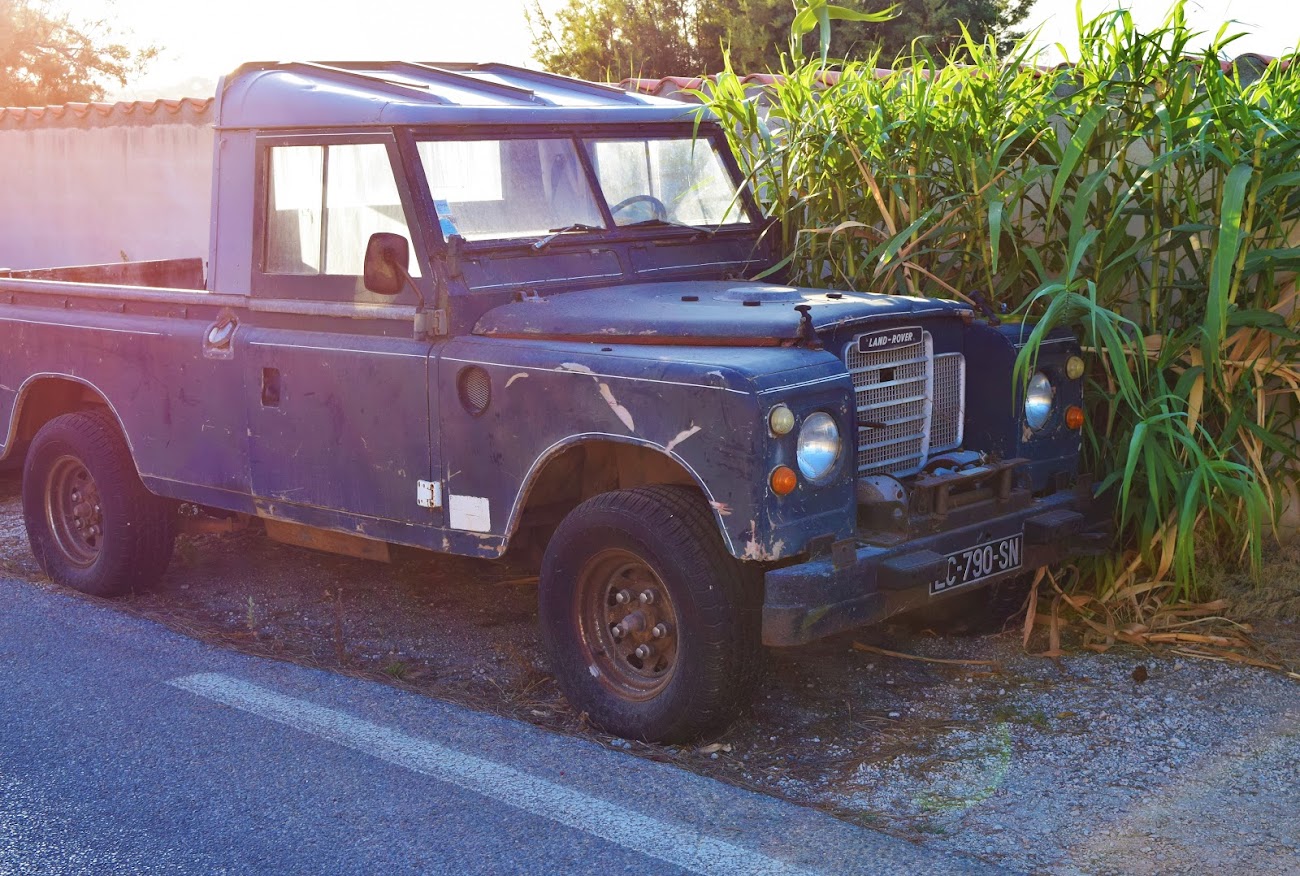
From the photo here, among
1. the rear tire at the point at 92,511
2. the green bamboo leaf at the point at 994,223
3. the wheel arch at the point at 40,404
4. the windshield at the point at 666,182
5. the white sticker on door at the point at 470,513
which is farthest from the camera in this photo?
the wheel arch at the point at 40,404

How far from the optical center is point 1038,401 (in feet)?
16.6

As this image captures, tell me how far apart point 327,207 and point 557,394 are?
1415 mm

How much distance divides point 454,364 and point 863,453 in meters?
1.37

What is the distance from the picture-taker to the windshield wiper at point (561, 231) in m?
5.23

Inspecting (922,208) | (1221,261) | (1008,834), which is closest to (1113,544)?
(1221,261)

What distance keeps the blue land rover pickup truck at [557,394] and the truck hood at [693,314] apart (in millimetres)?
14

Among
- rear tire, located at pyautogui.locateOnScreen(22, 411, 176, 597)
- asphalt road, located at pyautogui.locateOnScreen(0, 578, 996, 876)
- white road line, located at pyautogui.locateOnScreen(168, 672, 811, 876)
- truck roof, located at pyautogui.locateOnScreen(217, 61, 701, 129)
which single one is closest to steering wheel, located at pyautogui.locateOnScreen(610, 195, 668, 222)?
truck roof, located at pyautogui.locateOnScreen(217, 61, 701, 129)

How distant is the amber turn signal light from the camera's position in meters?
4.07

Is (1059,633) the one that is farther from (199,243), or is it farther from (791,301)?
(199,243)

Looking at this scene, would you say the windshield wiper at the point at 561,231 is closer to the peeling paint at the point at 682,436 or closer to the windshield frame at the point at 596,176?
the windshield frame at the point at 596,176

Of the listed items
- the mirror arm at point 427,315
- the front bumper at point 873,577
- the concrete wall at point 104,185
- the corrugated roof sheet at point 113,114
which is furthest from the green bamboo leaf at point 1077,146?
the corrugated roof sheet at point 113,114

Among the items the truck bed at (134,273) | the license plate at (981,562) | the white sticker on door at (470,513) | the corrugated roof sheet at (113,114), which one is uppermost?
the corrugated roof sheet at (113,114)

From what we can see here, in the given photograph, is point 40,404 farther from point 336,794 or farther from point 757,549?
point 757,549

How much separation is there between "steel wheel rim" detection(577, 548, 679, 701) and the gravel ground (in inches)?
8.1
